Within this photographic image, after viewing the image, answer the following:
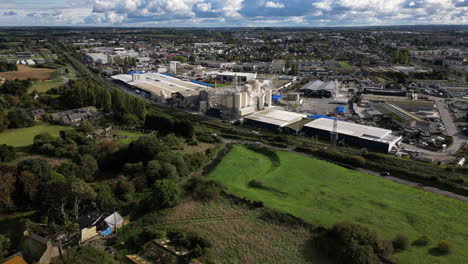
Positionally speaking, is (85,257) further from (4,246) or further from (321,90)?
(321,90)

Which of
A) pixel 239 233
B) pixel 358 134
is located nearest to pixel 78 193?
pixel 239 233

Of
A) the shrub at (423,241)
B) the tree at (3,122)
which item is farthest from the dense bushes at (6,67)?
the shrub at (423,241)

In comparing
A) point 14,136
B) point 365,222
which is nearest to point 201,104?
point 14,136

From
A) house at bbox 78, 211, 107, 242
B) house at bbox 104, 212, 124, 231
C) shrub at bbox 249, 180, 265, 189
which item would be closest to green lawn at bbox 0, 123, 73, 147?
house at bbox 78, 211, 107, 242

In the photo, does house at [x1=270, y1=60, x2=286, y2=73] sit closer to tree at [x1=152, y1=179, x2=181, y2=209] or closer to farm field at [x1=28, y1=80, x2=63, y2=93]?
farm field at [x1=28, y1=80, x2=63, y2=93]

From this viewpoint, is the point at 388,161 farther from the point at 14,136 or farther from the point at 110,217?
the point at 14,136

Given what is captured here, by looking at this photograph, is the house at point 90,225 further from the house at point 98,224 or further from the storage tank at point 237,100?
the storage tank at point 237,100
